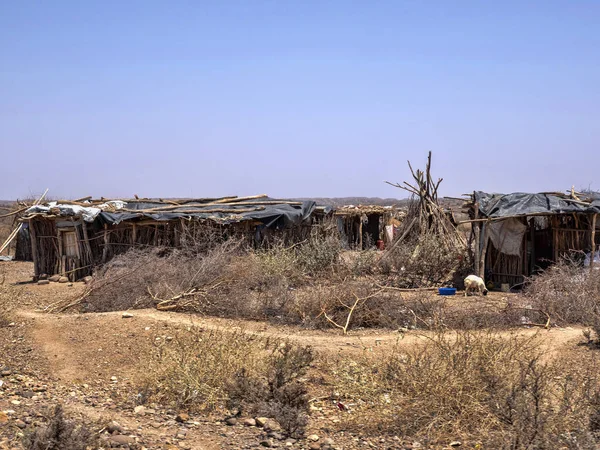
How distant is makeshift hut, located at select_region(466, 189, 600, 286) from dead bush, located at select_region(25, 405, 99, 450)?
9.63 meters

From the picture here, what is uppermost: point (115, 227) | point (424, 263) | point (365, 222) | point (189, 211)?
point (189, 211)

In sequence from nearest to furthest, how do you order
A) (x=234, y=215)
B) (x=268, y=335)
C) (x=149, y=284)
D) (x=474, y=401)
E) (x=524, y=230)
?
(x=474, y=401) < (x=268, y=335) < (x=149, y=284) < (x=524, y=230) < (x=234, y=215)

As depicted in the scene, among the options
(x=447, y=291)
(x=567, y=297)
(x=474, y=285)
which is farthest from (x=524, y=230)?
(x=567, y=297)

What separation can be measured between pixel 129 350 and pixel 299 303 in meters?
2.90

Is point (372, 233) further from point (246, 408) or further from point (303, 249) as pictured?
point (246, 408)

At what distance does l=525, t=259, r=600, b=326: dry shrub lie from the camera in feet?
29.8

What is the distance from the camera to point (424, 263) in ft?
42.7

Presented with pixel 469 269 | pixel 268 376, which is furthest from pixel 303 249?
pixel 268 376

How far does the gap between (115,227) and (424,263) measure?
7.25 meters

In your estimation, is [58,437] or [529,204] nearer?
[58,437]

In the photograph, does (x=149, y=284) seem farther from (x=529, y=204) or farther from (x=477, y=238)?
(x=529, y=204)

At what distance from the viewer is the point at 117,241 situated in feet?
49.3

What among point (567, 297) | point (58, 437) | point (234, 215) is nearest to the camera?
point (58, 437)

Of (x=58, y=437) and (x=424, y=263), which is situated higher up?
(x=424, y=263)
